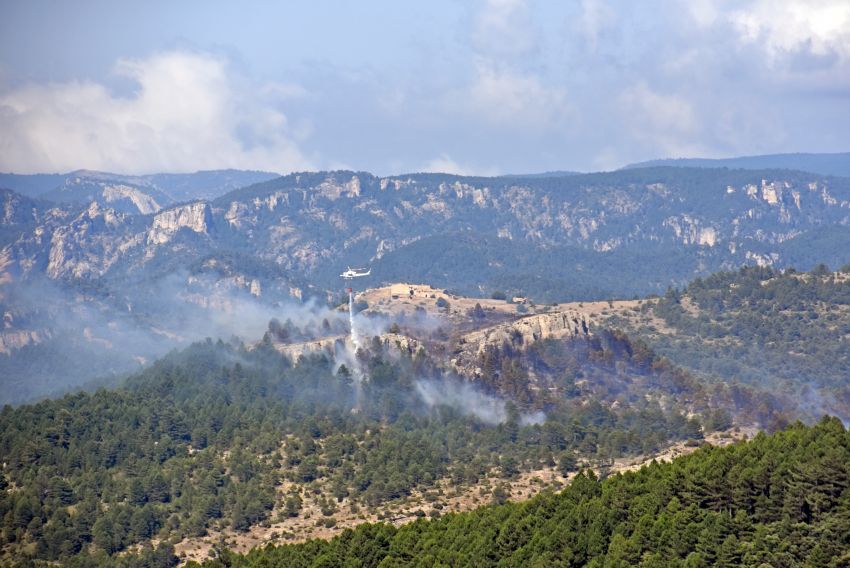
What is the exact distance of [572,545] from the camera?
11788 cm

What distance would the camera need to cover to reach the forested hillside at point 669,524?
109875 millimetres

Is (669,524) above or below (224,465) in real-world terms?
above

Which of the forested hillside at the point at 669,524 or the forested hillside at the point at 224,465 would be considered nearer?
the forested hillside at the point at 669,524

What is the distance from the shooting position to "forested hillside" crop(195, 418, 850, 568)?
360 feet

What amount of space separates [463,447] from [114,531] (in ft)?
150

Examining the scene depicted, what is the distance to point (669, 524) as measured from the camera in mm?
115250

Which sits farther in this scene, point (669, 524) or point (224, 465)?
point (224, 465)

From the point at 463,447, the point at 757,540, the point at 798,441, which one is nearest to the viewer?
the point at 757,540

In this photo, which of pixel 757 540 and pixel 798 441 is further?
pixel 798 441

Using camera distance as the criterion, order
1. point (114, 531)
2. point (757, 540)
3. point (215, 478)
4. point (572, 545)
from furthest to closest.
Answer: point (215, 478) → point (114, 531) → point (572, 545) → point (757, 540)

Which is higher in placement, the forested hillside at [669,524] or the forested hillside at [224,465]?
the forested hillside at [669,524]

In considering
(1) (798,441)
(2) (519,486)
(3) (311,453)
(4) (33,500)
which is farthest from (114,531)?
(1) (798,441)

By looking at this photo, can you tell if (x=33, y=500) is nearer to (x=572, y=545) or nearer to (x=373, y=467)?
(x=373, y=467)

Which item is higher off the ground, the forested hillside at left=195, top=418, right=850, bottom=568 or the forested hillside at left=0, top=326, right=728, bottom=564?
the forested hillside at left=195, top=418, right=850, bottom=568
